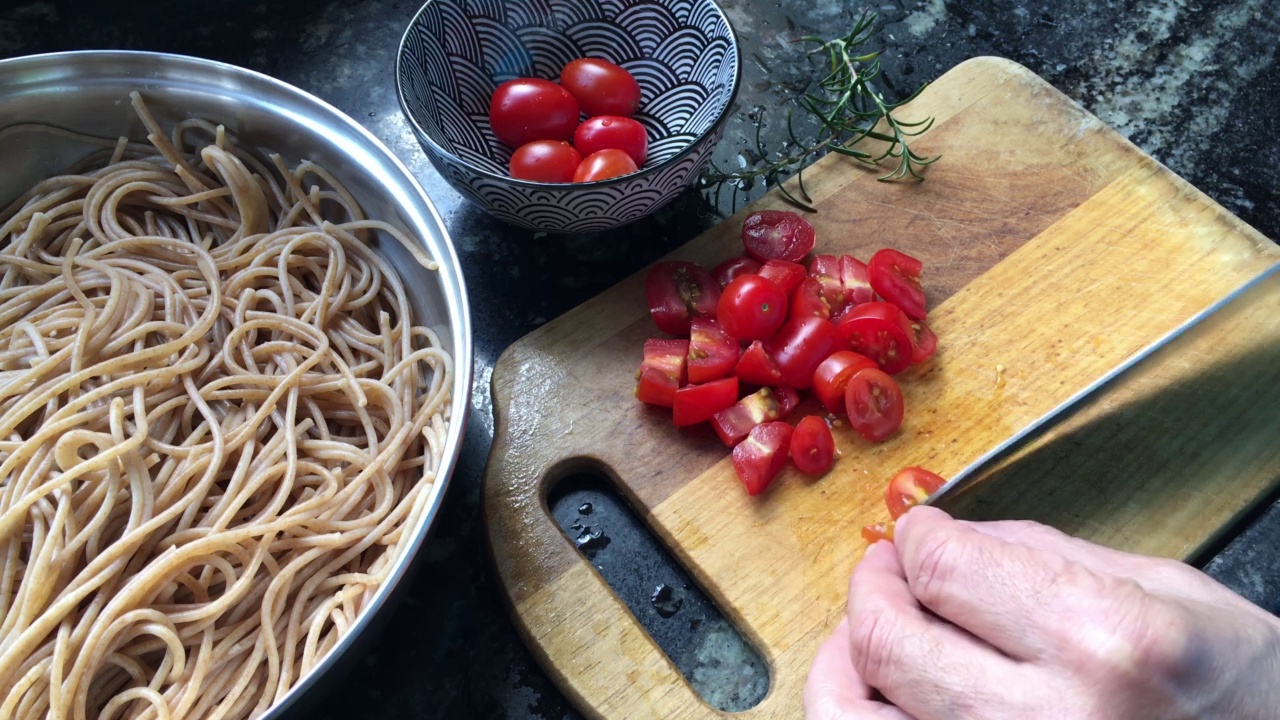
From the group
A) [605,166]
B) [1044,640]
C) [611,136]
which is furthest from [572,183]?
[1044,640]

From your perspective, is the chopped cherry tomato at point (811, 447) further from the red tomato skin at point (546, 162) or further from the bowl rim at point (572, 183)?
the red tomato skin at point (546, 162)

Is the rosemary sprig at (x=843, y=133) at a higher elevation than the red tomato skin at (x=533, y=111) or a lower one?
lower

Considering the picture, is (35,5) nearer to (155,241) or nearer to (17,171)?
(17,171)

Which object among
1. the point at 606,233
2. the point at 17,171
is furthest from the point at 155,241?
the point at 606,233

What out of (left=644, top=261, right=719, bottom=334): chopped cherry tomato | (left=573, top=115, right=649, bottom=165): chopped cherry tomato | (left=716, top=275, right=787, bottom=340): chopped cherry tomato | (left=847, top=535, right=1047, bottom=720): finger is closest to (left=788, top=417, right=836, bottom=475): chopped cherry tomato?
(left=716, top=275, right=787, bottom=340): chopped cherry tomato

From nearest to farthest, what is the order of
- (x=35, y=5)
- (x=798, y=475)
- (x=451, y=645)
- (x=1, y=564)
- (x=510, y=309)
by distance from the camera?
1. (x=1, y=564)
2. (x=451, y=645)
3. (x=798, y=475)
4. (x=510, y=309)
5. (x=35, y=5)

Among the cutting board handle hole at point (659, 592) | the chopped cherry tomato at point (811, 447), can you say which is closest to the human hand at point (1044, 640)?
the cutting board handle hole at point (659, 592)
